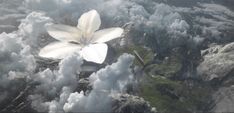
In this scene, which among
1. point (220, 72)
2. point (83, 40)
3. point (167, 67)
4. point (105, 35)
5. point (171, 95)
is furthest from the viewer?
point (220, 72)

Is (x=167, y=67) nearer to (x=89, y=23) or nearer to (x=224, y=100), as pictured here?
(x=224, y=100)

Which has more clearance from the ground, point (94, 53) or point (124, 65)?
point (94, 53)

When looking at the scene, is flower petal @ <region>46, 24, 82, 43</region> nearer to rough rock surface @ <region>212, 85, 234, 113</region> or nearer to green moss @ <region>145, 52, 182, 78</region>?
green moss @ <region>145, 52, 182, 78</region>

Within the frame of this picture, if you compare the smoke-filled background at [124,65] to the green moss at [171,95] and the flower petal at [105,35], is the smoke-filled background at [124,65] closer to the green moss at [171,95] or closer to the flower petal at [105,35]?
the green moss at [171,95]

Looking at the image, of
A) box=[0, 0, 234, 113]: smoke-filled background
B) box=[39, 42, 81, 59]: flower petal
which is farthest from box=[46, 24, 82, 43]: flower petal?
box=[0, 0, 234, 113]: smoke-filled background

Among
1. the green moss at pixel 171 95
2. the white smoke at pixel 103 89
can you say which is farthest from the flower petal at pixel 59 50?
the green moss at pixel 171 95

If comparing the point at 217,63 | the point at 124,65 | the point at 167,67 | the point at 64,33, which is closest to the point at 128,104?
the point at 124,65
